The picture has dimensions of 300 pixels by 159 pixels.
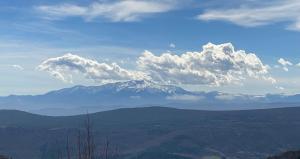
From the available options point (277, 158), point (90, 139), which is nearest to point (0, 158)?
point (277, 158)

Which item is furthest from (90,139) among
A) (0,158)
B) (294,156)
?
(294,156)

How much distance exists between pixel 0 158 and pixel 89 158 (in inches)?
3758

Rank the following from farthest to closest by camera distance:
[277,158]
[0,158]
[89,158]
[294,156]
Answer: [277,158] < [294,156] < [0,158] < [89,158]

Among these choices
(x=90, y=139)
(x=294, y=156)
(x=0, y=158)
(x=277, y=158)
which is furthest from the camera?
(x=277, y=158)

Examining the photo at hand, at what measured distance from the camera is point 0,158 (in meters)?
119

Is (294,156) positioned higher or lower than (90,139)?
lower

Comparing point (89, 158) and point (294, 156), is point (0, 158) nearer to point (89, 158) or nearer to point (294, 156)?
point (294, 156)

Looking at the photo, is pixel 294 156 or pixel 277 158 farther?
pixel 277 158

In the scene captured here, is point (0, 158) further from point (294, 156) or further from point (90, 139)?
point (90, 139)

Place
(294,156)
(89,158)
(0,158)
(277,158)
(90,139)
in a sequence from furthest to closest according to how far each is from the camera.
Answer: (277,158) < (294,156) < (0,158) < (90,139) < (89,158)

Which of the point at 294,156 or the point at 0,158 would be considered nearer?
the point at 0,158

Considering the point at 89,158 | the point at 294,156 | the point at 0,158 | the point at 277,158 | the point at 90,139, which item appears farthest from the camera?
the point at 277,158

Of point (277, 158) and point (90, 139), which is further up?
point (90, 139)

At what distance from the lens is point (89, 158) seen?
2969 cm
